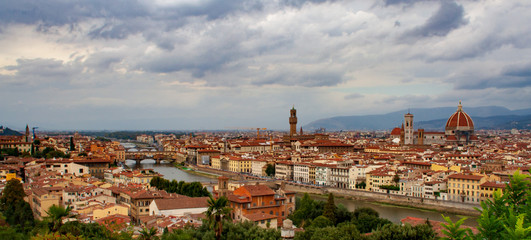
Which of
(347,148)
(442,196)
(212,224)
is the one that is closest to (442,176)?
(442,196)

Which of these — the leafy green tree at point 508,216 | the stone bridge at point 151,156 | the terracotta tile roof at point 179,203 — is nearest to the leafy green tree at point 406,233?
the leafy green tree at point 508,216

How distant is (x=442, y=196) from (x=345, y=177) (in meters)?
9.04

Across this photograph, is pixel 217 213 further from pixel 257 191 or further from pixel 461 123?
pixel 461 123

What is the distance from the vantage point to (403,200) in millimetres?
28328

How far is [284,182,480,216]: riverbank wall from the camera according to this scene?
82.0ft

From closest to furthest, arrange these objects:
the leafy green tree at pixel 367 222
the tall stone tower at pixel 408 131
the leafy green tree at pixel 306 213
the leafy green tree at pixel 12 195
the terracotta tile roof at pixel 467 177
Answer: the leafy green tree at pixel 367 222
the leafy green tree at pixel 306 213
the leafy green tree at pixel 12 195
the terracotta tile roof at pixel 467 177
the tall stone tower at pixel 408 131

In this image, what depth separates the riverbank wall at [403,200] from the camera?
25.0m

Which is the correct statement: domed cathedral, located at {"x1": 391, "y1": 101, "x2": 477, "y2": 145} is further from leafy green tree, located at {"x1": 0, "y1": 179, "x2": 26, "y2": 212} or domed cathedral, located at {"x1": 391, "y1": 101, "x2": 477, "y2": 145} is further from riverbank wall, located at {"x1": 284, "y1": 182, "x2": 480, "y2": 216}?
leafy green tree, located at {"x1": 0, "y1": 179, "x2": 26, "y2": 212}

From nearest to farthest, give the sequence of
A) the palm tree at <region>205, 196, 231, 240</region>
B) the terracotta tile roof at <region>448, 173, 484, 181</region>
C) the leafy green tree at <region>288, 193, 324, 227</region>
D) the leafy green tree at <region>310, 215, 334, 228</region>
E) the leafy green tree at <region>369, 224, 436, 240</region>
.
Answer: the leafy green tree at <region>369, 224, 436, 240</region>
the palm tree at <region>205, 196, 231, 240</region>
the leafy green tree at <region>310, 215, 334, 228</region>
the leafy green tree at <region>288, 193, 324, 227</region>
the terracotta tile roof at <region>448, 173, 484, 181</region>

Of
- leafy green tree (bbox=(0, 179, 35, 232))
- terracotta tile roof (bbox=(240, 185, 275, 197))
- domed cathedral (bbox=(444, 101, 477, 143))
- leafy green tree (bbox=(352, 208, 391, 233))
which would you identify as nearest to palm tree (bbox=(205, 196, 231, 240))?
terracotta tile roof (bbox=(240, 185, 275, 197))

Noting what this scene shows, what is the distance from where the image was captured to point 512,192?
22.4ft

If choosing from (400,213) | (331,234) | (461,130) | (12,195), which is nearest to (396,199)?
(400,213)

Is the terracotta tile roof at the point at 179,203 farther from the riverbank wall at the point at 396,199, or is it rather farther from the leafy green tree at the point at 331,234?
the riverbank wall at the point at 396,199

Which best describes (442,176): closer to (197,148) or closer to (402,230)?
(402,230)
